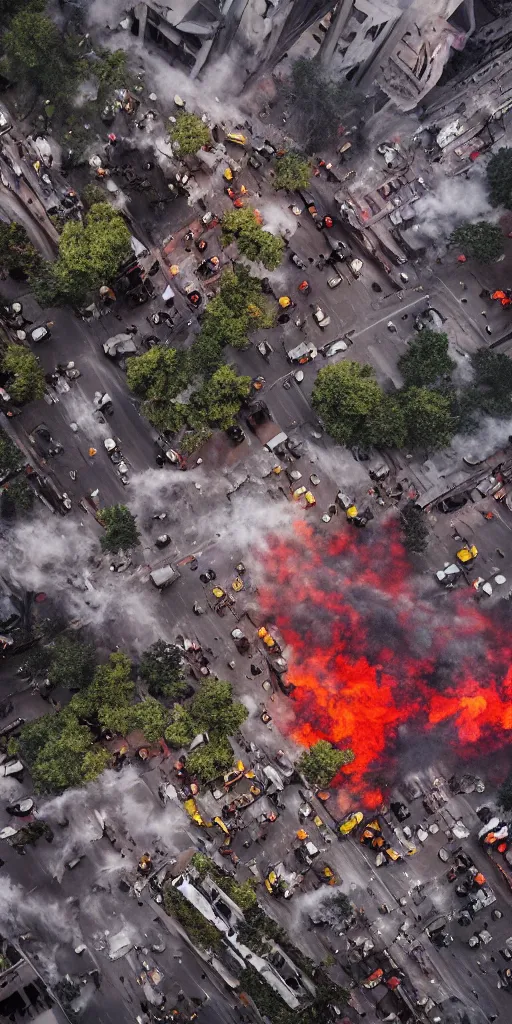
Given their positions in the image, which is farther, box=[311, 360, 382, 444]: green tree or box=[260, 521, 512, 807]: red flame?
box=[260, 521, 512, 807]: red flame

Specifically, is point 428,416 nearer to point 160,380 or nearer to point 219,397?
point 219,397

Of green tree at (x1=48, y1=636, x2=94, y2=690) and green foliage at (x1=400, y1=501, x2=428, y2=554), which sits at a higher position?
green tree at (x1=48, y1=636, x2=94, y2=690)

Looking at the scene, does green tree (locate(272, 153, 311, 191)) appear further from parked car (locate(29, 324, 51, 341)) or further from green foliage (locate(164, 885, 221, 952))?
green foliage (locate(164, 885, 221, 952))

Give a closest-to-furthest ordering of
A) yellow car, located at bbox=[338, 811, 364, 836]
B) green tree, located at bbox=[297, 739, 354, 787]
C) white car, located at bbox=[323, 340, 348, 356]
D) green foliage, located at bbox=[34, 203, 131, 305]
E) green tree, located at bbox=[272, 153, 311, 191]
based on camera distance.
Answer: green tree, located at bbox=[297, 739, 354, 787], yellow car, located at bbox=[338, 811, 364, 836], green foliage, located at bbox=[34, 203, 131, 305], green tree, located at bbox=[272, 153, 311, 191], white car, located at bbox=[323, 340, 348, 356]

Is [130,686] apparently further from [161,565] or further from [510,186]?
[510,186]

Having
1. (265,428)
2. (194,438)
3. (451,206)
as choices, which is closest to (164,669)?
(194,438)

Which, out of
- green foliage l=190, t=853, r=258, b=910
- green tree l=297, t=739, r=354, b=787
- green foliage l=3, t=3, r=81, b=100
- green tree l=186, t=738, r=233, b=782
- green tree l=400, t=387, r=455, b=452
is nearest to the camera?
green foliage l=190, t=853, r=258, b=910

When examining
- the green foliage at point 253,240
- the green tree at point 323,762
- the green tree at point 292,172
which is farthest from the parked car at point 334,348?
the green tree at point 323,762

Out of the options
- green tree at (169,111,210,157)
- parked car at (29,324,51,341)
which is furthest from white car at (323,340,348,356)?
parked car at (29,324,51,341)
